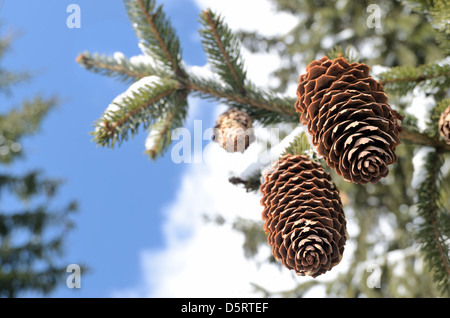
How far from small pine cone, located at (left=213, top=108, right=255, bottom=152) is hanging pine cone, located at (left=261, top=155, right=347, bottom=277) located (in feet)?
0.88

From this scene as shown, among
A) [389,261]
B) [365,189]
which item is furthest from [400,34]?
[389,261]

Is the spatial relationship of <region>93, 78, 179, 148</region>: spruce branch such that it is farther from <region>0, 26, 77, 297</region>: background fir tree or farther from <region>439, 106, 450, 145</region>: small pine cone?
<region>0, 26, 77, 297</region>: background fir tree

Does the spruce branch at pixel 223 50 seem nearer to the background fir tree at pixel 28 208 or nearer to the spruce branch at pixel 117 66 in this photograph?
the spruce branch at pixel 117 66

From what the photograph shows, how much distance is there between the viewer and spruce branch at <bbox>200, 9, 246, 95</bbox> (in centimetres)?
130

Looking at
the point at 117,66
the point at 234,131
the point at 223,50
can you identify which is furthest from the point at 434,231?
the point at 117,66

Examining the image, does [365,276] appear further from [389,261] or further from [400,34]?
[400,34]

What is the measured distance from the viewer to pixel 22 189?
10.4 meters

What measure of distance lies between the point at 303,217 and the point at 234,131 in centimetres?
44

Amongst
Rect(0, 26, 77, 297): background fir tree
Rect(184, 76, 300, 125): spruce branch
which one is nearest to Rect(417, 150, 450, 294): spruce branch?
Rect(184, 76, 300, 125): spruce branch

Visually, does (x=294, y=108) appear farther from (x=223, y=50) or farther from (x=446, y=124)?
(x=446, y=124)

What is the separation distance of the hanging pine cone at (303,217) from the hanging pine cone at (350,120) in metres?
0.08

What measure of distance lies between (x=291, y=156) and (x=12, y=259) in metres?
10.4

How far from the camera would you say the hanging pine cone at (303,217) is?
2.93 feet
